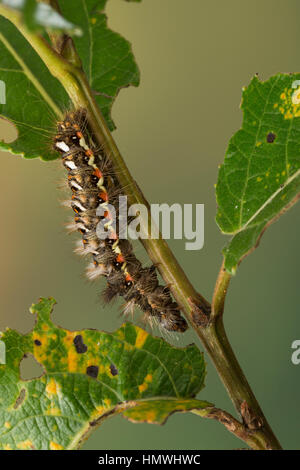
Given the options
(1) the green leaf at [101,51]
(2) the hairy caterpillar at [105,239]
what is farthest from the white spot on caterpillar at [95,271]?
(1) the green leaf at [101,51]

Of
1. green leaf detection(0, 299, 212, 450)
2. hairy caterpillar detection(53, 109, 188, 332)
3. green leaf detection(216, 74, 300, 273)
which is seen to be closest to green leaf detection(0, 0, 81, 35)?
green leaf detection(216, 74, 300, 273)

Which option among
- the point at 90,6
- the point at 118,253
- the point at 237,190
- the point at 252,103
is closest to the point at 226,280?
the point at 237,190

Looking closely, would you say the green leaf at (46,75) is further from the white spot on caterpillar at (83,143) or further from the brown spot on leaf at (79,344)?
the brown spot on leaf at (79,344)

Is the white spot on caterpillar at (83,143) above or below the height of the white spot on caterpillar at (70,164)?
above

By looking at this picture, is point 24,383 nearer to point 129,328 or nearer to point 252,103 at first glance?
point 129,328

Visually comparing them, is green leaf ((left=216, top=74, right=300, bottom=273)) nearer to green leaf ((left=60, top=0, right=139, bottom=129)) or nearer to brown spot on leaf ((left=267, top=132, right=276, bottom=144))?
brown spot on leaf ((left=267, top=132, right=276, bottom=144))

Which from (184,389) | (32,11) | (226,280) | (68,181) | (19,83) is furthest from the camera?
(68,181)
